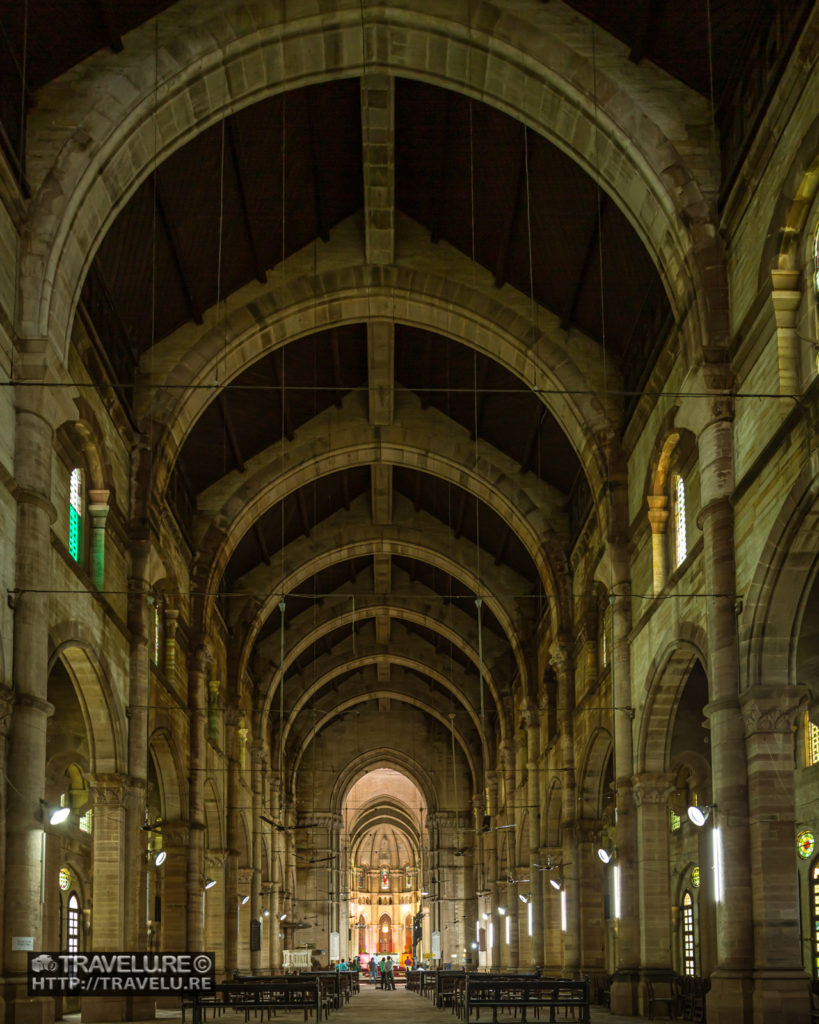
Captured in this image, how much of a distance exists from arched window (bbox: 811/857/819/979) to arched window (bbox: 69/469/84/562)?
51.5ft

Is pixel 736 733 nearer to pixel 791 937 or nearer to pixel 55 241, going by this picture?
pixel 791 937

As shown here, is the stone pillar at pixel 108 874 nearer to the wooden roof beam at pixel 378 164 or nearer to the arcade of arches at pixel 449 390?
the arcade of arches at pixel 449 390

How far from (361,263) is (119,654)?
11.4 m

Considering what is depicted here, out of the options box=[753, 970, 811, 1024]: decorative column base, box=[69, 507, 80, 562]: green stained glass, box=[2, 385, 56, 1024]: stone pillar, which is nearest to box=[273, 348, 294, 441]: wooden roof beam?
box=[69, 507, 80, 562]: green stained glass

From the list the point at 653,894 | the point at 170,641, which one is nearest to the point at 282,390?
the point at 170,641

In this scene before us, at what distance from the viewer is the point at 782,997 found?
1794cm

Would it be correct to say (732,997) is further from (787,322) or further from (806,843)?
(787,322)

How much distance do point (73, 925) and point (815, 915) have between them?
62.1 feet

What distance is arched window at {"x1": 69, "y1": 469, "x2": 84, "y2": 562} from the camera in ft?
81.8

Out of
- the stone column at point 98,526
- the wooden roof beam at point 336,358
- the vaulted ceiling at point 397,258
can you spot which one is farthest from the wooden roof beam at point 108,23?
the wooden roof beam at point 336,358

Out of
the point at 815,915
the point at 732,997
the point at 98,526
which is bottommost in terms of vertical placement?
the point at 732,997

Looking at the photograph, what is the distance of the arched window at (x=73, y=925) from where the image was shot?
33562 millimetres

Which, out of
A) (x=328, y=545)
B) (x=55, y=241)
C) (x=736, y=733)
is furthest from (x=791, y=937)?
(x=328, y=545)

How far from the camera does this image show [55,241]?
21.3 meters
